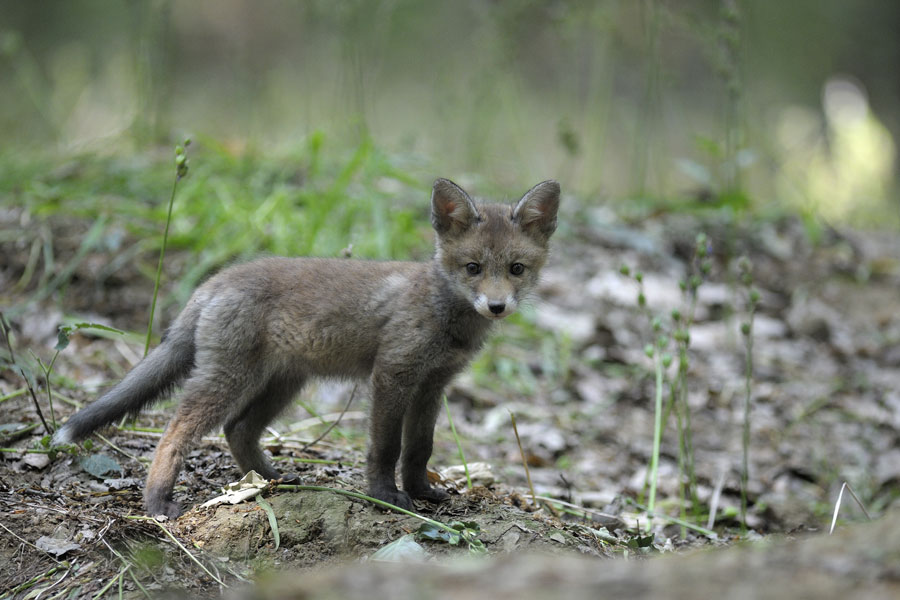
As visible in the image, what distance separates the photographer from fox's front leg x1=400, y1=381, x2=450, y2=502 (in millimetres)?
3496

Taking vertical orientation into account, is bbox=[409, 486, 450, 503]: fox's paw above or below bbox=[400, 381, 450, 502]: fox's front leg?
below

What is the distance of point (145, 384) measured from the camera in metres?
3.34

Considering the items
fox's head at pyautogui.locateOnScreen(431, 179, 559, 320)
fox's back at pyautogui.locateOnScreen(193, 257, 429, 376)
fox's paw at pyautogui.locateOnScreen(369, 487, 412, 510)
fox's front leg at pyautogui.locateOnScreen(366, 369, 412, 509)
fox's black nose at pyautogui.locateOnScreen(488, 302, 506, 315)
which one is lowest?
fox's paw at pyautogui.locateOnScreen(369, 487, 412, 510)

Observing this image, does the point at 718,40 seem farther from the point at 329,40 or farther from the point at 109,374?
the point at 329,40

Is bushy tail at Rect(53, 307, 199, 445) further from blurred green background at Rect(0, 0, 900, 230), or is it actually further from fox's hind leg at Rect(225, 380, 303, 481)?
blurred green background at Rect(0, 0, 900, 230)

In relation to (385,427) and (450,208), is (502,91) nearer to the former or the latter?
(450,208)

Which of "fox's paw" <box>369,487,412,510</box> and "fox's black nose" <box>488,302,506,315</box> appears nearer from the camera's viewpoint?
"fox's paw" <box>369,487,412,510</box>

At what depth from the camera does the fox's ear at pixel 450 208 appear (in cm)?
364

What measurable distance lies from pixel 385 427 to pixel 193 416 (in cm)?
79

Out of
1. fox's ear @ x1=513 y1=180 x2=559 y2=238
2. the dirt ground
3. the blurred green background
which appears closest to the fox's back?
the dirt ground

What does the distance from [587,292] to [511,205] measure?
3.10 m

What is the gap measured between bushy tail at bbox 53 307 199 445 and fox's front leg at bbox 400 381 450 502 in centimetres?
99

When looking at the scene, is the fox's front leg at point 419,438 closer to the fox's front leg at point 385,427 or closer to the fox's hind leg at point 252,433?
the fox's front leg at point 385,427

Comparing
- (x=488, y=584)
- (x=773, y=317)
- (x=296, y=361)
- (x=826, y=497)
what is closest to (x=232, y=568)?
(x=296, y=361)
